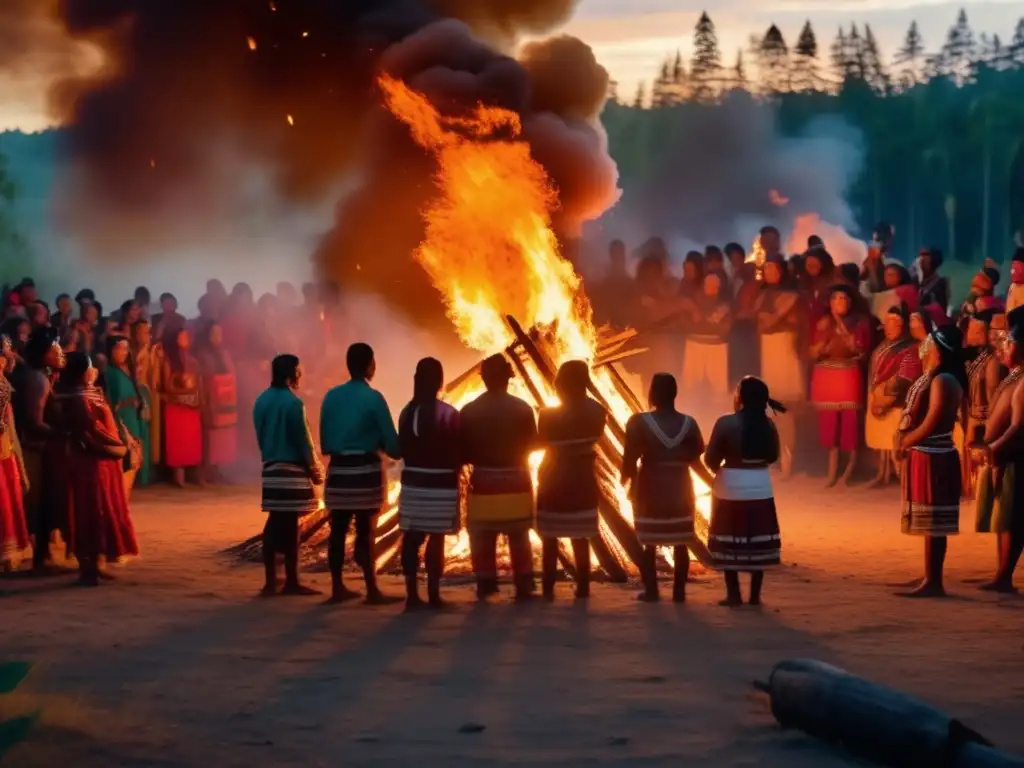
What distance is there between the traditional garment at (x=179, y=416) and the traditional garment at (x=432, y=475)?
26.2 ft

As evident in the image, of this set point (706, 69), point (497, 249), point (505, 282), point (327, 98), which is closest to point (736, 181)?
point (706, 69)

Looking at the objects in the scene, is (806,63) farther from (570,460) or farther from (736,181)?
(570,460)

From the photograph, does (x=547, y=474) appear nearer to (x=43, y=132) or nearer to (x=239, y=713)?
(x=239, y=713)

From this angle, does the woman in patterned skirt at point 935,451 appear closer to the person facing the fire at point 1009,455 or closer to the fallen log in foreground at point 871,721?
the person facing the fire at point 1009,455

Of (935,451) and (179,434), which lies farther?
(179,434)

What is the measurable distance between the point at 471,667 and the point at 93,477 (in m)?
4.06

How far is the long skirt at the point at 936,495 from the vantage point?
10.2 m

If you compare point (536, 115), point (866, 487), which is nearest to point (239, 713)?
point (536, 115)

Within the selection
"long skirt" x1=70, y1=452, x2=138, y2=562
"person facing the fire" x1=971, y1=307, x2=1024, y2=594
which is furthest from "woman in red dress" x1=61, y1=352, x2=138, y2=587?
"person facing the fire" x1=971, y1=307, x2=1024, y2=594

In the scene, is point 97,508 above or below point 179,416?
below

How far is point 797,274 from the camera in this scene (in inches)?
689

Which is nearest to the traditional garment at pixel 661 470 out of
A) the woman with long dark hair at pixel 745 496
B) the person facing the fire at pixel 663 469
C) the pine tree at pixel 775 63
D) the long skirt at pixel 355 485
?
the person facing the fire at pixel 663 469

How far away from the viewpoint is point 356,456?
1011cm

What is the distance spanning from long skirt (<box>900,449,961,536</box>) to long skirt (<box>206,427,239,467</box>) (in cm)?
955
